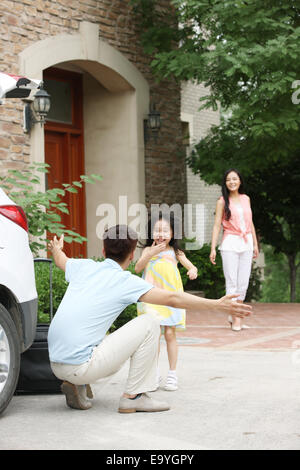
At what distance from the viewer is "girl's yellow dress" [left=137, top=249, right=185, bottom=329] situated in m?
6.05

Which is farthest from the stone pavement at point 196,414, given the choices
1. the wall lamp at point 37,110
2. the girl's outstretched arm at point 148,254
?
the wall lamp at point 37,110

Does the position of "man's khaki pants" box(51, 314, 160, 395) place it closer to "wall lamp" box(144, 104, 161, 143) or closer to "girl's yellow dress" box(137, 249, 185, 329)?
"girl's yellow dress" box(137, 249, 185, 329)

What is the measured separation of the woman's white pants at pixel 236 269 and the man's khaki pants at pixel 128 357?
4369 mm

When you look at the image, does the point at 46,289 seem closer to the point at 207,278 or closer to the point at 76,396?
the point at 76,396

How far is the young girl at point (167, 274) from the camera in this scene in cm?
599

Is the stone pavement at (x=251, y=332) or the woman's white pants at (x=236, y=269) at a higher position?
the woman's white pants at (x=236, y=269)

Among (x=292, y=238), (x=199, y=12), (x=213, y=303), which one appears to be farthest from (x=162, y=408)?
(x=292, y=238)

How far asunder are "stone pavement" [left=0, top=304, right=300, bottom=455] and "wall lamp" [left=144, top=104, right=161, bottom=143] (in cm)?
697

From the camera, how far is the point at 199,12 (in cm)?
1189

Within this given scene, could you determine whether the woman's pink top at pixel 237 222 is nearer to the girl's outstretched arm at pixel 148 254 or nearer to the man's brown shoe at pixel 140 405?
the girl's outstretched arm at pixel 148 254

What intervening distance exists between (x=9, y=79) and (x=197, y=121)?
12.7m

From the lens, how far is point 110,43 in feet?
44.0

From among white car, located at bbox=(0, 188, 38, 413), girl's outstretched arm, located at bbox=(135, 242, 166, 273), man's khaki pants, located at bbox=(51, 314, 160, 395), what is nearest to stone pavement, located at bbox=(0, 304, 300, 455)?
man's khaki pants, located at bbox=(51, 314, 160, 395)

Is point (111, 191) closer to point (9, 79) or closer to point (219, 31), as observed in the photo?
point (219, 31)
